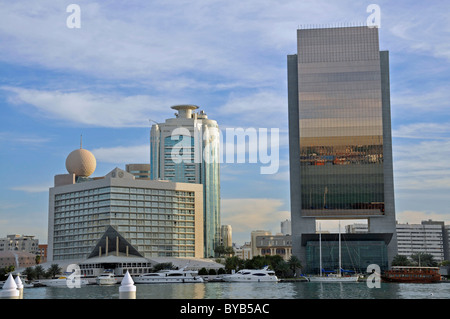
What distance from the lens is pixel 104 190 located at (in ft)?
512

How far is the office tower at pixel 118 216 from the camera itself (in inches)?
6132

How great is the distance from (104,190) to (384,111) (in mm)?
73187

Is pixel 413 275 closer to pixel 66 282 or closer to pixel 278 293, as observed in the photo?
pixel 278 293

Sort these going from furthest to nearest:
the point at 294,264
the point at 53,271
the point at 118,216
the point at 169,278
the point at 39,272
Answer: the point at 118,216 → the point at 53,271 → the point at 39,272 → the point at 294,264 → the point at 169,278

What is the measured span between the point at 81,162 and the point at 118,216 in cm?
1883

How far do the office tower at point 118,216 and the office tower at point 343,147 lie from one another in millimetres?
38902

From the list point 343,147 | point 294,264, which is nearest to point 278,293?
point 294,264

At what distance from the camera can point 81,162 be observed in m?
161

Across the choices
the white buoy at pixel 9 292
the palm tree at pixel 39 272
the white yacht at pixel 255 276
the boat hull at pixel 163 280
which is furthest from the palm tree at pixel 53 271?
the white buoy at pixel 9 292

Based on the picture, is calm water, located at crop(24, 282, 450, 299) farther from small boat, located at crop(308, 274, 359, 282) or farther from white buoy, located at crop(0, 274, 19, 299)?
white buoy, located at crop(0, 274, 19, 299)

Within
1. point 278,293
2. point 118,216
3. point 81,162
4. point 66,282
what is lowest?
point 66,282

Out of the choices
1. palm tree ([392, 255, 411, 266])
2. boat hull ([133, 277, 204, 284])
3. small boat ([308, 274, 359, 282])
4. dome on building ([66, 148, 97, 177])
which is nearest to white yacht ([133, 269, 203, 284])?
boat hull ([133, 277, 204, 284])
